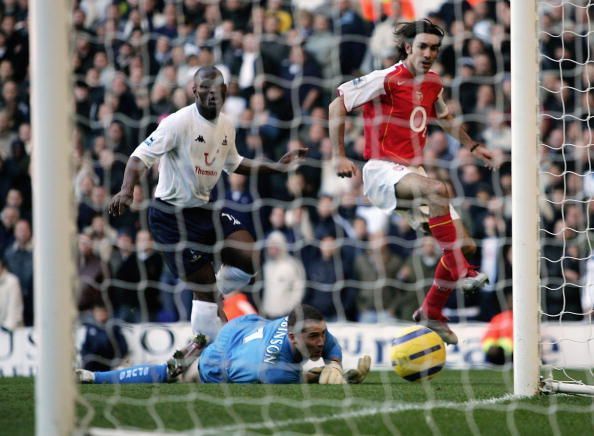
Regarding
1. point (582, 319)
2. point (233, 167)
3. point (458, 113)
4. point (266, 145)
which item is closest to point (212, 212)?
point (233, 167)

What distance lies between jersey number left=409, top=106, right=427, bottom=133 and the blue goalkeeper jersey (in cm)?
141

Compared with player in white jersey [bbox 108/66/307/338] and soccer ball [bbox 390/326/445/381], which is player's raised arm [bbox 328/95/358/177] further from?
soccer ball [bbox 390/326/445/381]

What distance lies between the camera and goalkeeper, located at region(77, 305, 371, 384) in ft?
21.5

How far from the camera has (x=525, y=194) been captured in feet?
17.7

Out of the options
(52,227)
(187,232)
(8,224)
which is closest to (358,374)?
(187,232)

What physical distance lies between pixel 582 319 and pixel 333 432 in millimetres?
5363

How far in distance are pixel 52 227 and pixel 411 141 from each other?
302cm

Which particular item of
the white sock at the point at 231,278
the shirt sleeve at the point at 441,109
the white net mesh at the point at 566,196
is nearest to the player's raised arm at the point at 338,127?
the shirt sleeve at the point at 441,109

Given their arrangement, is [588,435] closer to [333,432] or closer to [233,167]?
[333,432]

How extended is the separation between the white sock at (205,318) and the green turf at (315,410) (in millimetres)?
877

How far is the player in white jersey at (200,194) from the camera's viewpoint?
21.9 ft

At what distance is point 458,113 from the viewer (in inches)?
365

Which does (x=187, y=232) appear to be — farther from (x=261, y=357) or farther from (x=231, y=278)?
(x=261, y=357)

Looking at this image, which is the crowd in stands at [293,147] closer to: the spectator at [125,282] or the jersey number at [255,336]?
the spectator at [125,282]
